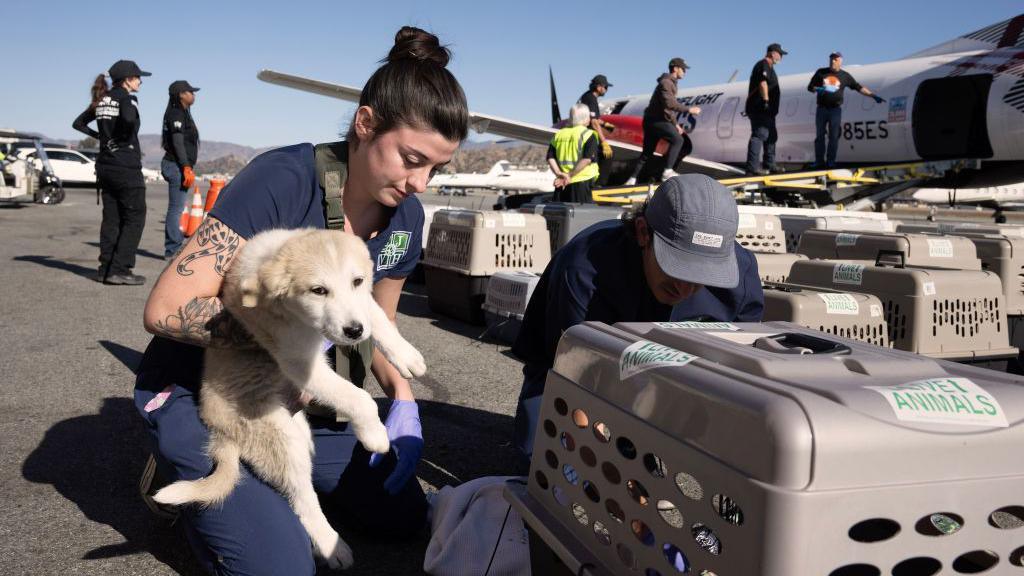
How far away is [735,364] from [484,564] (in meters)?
1.04

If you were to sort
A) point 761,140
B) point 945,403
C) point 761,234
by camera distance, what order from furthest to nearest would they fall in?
point 761,140, point 761,234, point 945,403

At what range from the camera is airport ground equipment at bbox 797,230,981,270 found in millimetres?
4156

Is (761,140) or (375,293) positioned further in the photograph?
(761,140)

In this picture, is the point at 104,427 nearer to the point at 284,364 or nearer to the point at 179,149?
the point at 284,364

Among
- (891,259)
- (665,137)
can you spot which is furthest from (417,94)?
(665,137)

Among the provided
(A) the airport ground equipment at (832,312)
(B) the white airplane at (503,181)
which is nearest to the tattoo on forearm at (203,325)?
(A) the airport ground equipment at (832,312)

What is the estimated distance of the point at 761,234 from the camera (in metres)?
5.11

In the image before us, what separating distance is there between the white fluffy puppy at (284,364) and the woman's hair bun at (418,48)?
2.13 ft

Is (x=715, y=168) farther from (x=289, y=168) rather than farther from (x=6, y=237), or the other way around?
→ (x=289, y=168)

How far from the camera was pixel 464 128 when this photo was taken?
2.29 metres

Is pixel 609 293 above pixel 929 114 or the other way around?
the other way around

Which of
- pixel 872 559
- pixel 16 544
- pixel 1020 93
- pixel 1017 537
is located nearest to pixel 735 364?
pixel 872 559

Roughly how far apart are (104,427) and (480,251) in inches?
119

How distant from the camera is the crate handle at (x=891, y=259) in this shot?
364 centimetres
